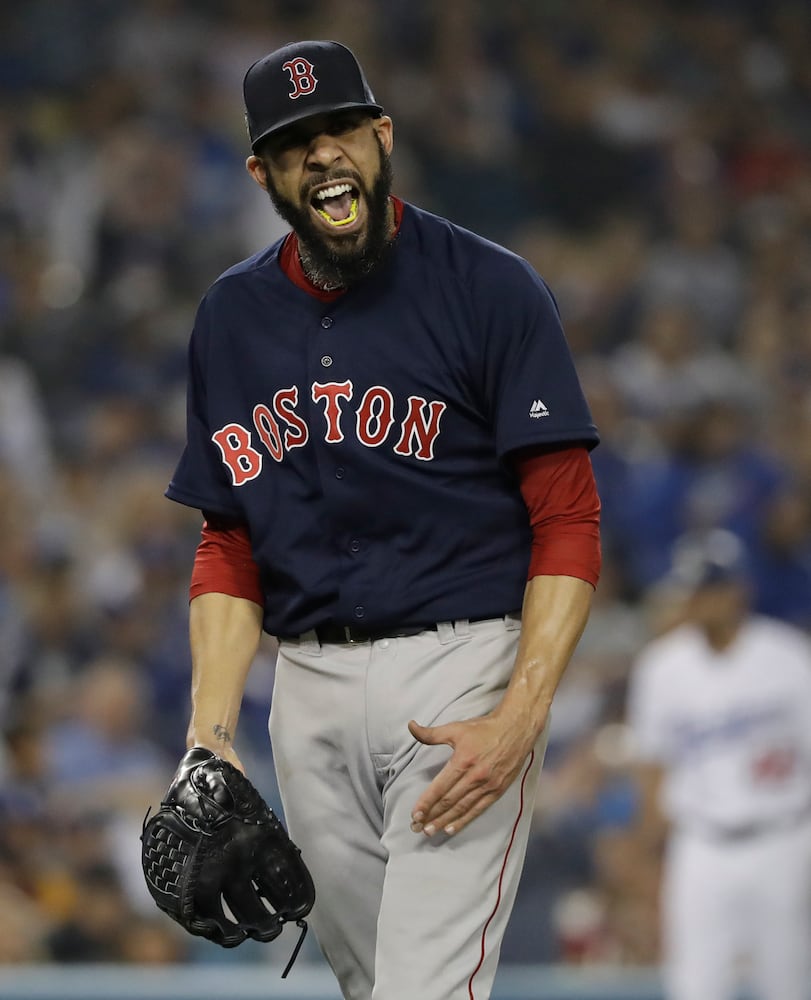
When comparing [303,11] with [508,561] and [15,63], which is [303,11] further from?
[508,561]

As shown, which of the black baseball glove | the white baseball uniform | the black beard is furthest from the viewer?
the white baseball uniform

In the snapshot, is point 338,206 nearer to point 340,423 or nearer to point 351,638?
point 340,423

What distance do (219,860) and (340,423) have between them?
25.6 inches

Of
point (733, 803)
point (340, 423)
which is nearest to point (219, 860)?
point (340, 423)

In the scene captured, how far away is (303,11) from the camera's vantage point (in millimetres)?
8562

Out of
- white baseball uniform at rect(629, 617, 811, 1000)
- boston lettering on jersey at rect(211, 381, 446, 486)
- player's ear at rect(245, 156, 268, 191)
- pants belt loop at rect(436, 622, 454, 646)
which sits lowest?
white baseball uniform at rect(629, 617, 811, 1000)

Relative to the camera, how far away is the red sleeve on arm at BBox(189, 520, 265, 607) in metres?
2.65

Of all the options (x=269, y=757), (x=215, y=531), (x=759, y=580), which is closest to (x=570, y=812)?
(x=269, y=757)

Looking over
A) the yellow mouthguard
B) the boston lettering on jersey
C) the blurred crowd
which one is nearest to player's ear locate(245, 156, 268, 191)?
the yellow mouthguard

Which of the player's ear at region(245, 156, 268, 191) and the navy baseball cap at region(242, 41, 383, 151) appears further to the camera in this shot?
the player's ear at region(245, 156, 268, 191)

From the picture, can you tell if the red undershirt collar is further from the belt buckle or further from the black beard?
the belt buckle

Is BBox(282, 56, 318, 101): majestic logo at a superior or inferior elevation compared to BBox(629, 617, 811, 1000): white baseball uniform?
superior

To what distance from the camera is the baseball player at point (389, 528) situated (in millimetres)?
2346

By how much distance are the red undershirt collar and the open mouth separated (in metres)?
0.14
